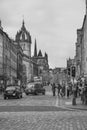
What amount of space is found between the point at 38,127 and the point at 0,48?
80.1 meters

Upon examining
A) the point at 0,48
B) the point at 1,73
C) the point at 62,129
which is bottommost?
the point at 62,129

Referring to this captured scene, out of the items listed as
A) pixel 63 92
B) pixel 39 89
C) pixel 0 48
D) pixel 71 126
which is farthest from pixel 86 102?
pixel 0 48

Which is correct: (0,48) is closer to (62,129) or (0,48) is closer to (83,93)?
(83,93)

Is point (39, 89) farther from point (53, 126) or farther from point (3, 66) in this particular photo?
point (53, 126)

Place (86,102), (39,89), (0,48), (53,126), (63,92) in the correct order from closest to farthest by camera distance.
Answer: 1. (53,126)
2. (86,102)
3. (63,92)
4. (39,89)
5. (0,48)

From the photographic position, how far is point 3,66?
319 feet

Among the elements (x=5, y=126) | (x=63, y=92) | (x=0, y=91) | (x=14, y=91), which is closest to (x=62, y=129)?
(x=5, y=126)

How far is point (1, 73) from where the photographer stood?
95.1 m

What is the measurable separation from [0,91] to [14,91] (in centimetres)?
3119

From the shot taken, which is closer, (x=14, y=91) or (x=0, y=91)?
(x=14, y=91)

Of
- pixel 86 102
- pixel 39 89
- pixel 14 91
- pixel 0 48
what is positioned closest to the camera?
pixel 86 102

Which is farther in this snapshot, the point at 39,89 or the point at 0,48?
the point at 0,48

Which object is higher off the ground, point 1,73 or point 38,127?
point 1,73

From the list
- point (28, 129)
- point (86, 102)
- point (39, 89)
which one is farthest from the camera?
point (39, 89)
